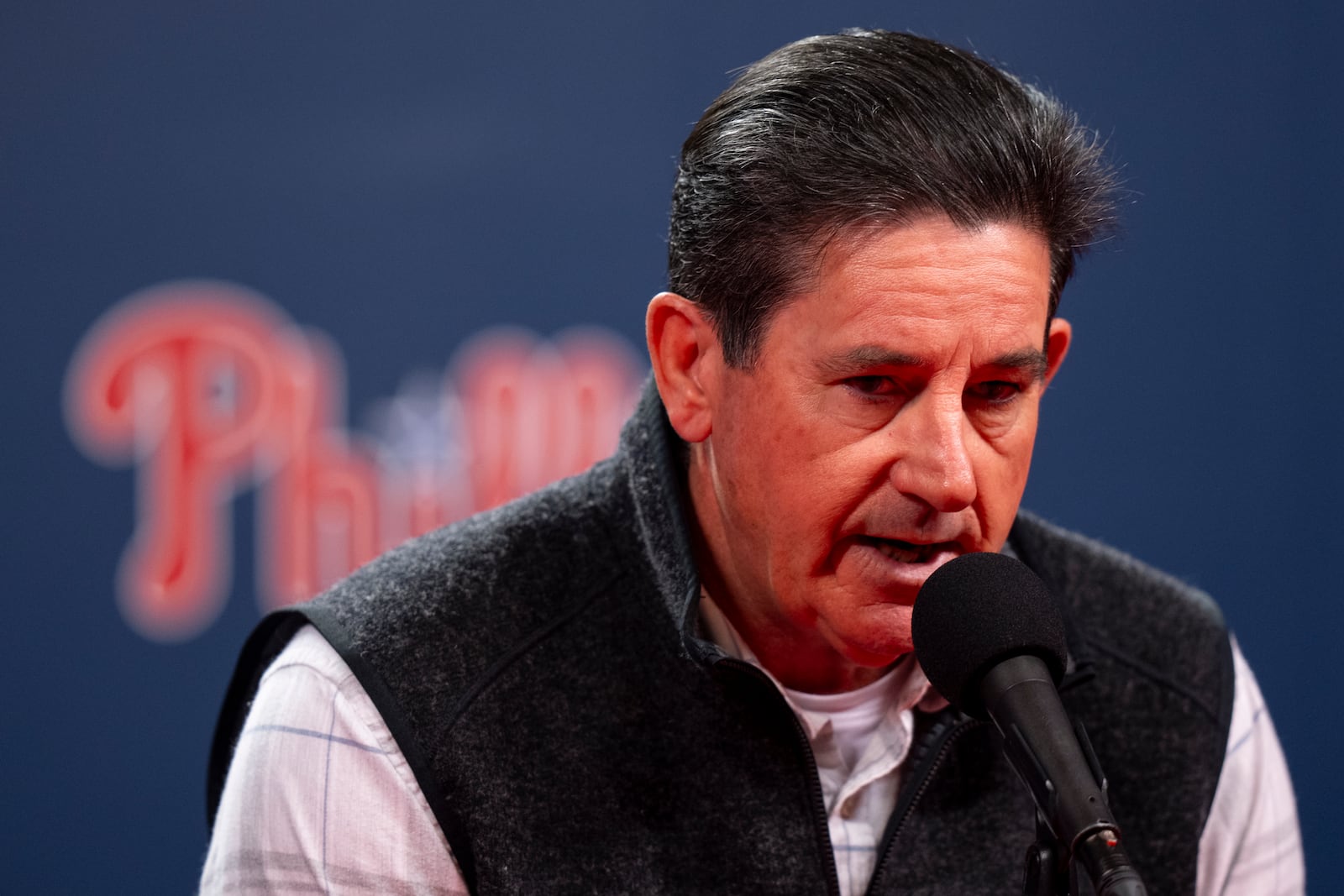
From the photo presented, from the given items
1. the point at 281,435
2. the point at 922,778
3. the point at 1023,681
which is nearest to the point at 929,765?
the point at 922,778

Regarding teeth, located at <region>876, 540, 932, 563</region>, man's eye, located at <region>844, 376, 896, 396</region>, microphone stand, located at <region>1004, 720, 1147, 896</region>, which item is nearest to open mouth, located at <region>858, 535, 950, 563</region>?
teeth, located at <region>876, 540, 932, 563</region>

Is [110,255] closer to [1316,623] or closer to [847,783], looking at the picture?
[847,783]

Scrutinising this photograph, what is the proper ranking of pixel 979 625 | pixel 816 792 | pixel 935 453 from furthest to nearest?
1. pixel 816 792
2. pixel 935 453
3. pixel 979 625

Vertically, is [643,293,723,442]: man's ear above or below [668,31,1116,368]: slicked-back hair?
below

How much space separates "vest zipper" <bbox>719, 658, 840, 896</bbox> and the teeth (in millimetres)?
148

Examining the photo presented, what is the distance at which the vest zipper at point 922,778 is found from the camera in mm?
1091

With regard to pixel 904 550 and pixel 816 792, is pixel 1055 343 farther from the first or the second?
pixel 816 792

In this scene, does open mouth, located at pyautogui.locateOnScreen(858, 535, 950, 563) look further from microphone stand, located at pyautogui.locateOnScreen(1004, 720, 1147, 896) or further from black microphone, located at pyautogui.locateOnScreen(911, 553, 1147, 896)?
microphone stand, located at pyautogui.locateOnScreen(1004, 720, 1147, 896)

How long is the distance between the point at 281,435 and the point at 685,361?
1019mm

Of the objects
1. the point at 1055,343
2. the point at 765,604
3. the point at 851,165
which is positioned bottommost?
the point at 765,604

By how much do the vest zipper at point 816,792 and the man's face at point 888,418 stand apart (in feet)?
0.21

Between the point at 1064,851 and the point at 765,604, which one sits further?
the point at 765,604

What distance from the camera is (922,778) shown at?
111 cm

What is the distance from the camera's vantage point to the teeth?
3.25 ft
